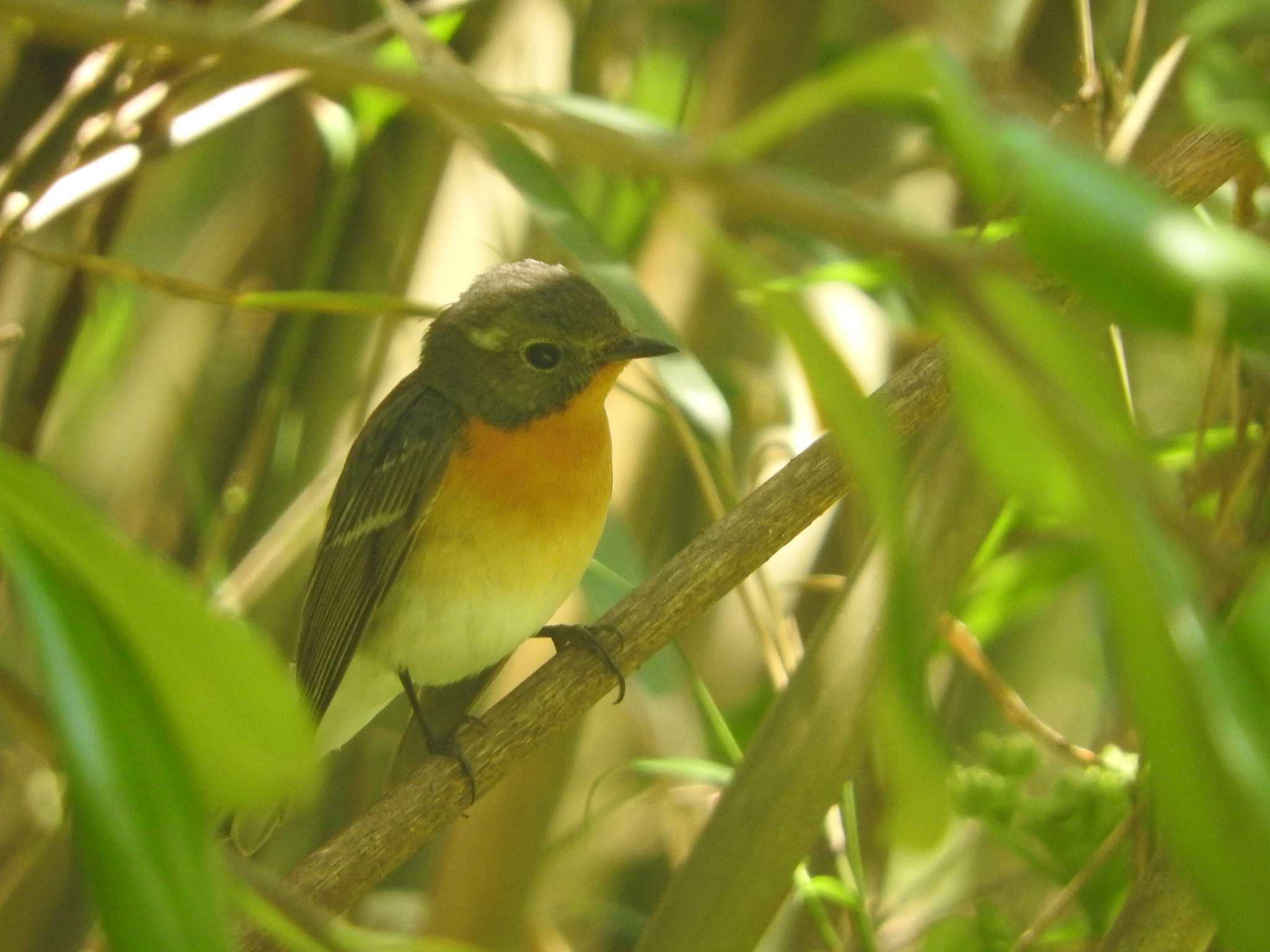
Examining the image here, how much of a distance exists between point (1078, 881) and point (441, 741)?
94 centimetres

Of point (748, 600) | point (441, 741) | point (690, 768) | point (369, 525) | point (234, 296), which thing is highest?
point (234, 296)

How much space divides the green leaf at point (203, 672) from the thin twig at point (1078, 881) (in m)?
1.37

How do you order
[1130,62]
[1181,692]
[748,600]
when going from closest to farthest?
[1181,692]
[1130,62]
[748,600]

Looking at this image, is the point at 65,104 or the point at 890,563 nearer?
the point at 890,563

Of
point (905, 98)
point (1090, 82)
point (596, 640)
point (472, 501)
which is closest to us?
point (905, 98)

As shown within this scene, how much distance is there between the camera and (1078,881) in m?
1.75

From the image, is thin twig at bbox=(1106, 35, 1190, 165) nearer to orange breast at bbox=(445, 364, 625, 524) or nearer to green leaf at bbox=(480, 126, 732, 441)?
green leaf at bbox=(480, 126, 732, 441)

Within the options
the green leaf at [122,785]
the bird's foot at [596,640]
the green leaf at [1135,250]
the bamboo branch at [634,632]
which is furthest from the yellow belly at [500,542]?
the green leaf at [1135,250]

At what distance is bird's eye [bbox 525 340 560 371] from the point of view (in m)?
2.44

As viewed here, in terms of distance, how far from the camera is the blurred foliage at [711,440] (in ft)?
1.78

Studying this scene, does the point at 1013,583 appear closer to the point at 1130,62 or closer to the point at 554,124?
the point at 1130,62

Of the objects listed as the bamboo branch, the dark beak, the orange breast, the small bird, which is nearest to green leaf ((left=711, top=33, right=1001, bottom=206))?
the bamboo branch

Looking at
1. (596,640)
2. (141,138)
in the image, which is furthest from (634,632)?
(141,138)

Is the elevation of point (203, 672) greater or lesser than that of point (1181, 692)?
greater
